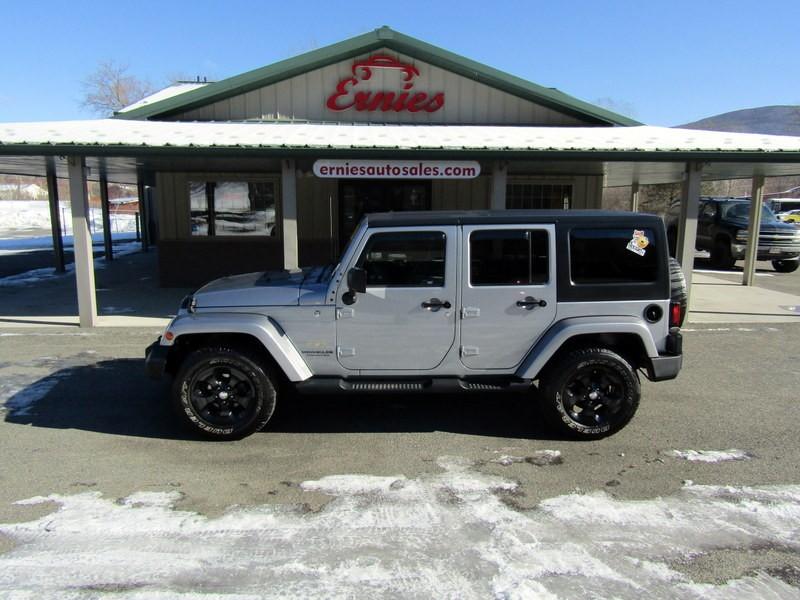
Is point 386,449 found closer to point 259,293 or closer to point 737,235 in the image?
point 259,293

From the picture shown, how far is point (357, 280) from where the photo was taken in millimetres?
4398

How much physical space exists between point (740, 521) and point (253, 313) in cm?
363

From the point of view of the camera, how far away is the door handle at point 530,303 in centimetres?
461

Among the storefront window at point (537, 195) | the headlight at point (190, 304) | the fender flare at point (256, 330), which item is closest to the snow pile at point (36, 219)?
the storefront window at point (537, 195)

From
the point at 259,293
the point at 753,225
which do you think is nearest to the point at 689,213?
the point at 753,225

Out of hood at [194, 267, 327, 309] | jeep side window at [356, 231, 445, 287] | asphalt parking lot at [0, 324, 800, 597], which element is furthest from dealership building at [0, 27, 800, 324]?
jeep side window at [356, 231, 445, 287]

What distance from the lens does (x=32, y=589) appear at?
113 inches

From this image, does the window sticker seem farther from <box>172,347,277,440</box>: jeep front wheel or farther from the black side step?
<box>172,347,277,440</box>: jeep front wheel

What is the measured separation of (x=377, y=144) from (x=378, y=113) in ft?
10.8

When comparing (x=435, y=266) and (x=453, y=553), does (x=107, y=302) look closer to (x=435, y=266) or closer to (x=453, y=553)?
(x=435, y=266)

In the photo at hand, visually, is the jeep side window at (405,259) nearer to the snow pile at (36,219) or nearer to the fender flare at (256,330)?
the fender flare at (256,330)

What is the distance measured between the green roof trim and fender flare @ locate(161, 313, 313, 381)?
25.9ft

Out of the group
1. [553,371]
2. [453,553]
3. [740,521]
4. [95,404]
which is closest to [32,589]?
[453,553]

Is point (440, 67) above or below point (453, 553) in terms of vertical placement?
above
